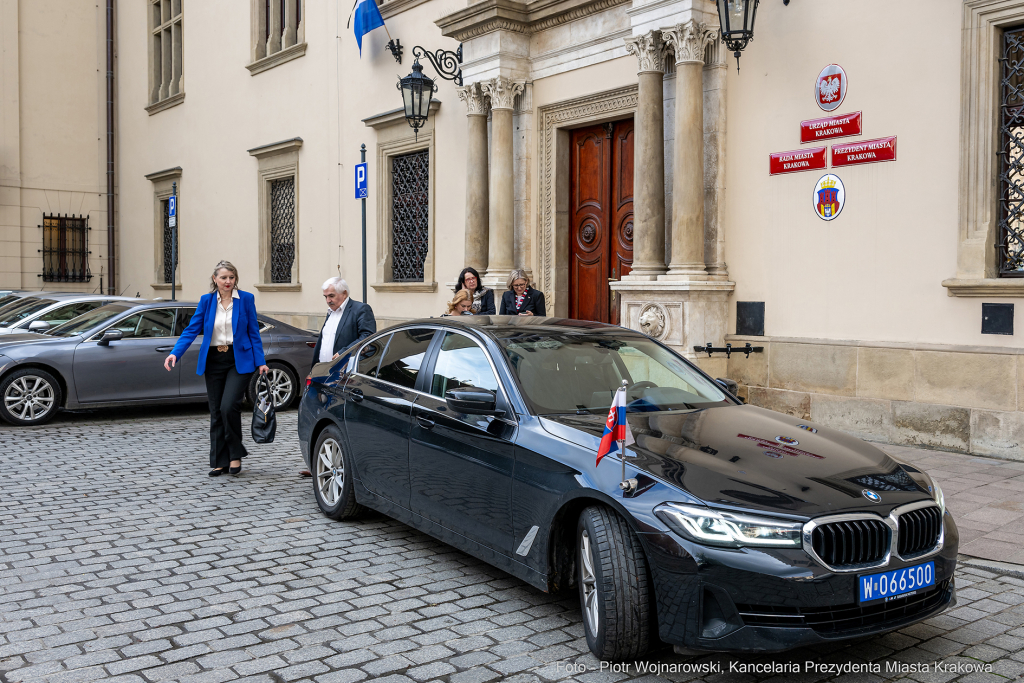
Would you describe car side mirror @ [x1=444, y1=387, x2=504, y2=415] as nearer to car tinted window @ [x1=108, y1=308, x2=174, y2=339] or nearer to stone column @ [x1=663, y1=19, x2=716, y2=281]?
stone column @ [x1=663, y1=19, x2=716, y2=281]

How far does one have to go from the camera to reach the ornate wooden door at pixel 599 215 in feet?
40.3

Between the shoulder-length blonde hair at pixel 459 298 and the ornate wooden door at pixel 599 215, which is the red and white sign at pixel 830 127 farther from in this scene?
the shoulder-length blonde hair at pixel 459 298

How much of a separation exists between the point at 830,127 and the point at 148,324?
8.04 metres

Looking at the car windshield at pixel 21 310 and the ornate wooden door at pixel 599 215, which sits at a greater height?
the ornate wooden door at pixel 599 215

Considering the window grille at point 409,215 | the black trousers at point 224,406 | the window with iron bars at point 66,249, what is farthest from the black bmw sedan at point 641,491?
the window with iron bars at point 66,249

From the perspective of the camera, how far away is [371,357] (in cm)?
613

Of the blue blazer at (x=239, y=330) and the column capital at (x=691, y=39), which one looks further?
the column capital at (x=691, y=39)

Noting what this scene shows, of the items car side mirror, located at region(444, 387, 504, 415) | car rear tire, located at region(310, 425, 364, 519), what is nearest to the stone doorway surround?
car rear tire, located at region(310, 425, 364, 519)

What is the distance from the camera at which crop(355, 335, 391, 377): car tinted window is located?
237 inches

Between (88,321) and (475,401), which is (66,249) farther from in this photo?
(475,401)

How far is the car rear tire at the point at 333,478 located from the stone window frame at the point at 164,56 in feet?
62.7

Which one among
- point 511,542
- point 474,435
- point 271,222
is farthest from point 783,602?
point 271,222

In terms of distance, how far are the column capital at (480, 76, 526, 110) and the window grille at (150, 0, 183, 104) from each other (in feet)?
42.9

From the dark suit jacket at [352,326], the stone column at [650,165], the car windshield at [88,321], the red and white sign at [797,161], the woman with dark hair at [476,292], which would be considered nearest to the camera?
the dark suit jacket at [352,326]
